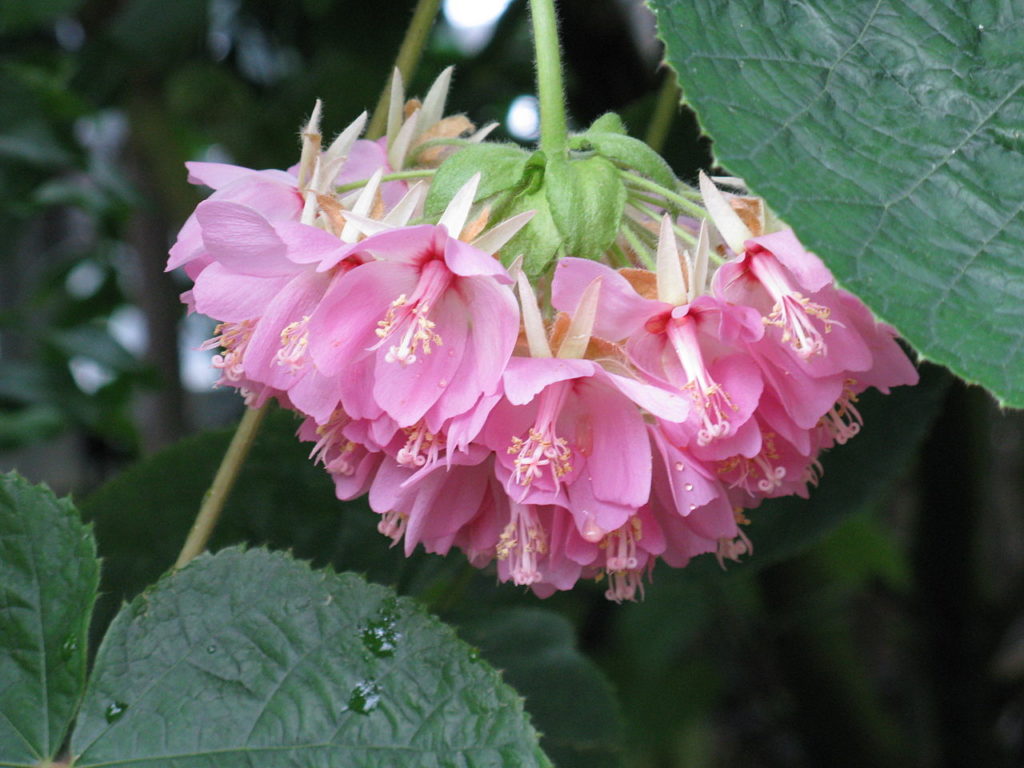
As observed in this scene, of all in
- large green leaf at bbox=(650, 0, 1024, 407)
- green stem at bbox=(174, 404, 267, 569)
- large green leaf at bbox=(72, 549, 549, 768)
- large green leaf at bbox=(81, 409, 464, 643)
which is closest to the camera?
large green leaf at bbox=(650, 0, 1024, 407)

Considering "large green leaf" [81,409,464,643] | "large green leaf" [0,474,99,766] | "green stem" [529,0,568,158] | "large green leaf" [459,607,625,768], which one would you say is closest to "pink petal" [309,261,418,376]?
"green stem" [529,0,568,158]

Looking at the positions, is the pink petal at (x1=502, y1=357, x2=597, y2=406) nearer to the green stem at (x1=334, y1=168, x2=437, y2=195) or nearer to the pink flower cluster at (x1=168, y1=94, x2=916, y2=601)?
the pink flower cluster at (x1=168, y1=94, x2=916, y2=601)

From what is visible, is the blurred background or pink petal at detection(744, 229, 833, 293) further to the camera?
the blurred background

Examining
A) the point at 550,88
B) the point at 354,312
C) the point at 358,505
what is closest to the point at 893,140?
the point at 550,88

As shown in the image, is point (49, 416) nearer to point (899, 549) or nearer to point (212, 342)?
point (212, 342)

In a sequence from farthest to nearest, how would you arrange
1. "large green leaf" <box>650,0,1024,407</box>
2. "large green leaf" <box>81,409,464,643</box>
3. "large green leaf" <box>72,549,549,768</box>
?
1. "large green leaf" <box>81,409,464,643</box>
2. "large green leaf" <box>72,549,549,768</box>
3. "large green leaf" <box>650,0,1024,407</box>

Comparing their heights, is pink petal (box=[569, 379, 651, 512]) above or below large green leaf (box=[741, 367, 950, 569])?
above

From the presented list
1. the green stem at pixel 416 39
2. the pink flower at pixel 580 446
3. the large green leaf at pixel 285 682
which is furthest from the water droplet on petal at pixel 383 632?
the green stem at pixel 416 39
